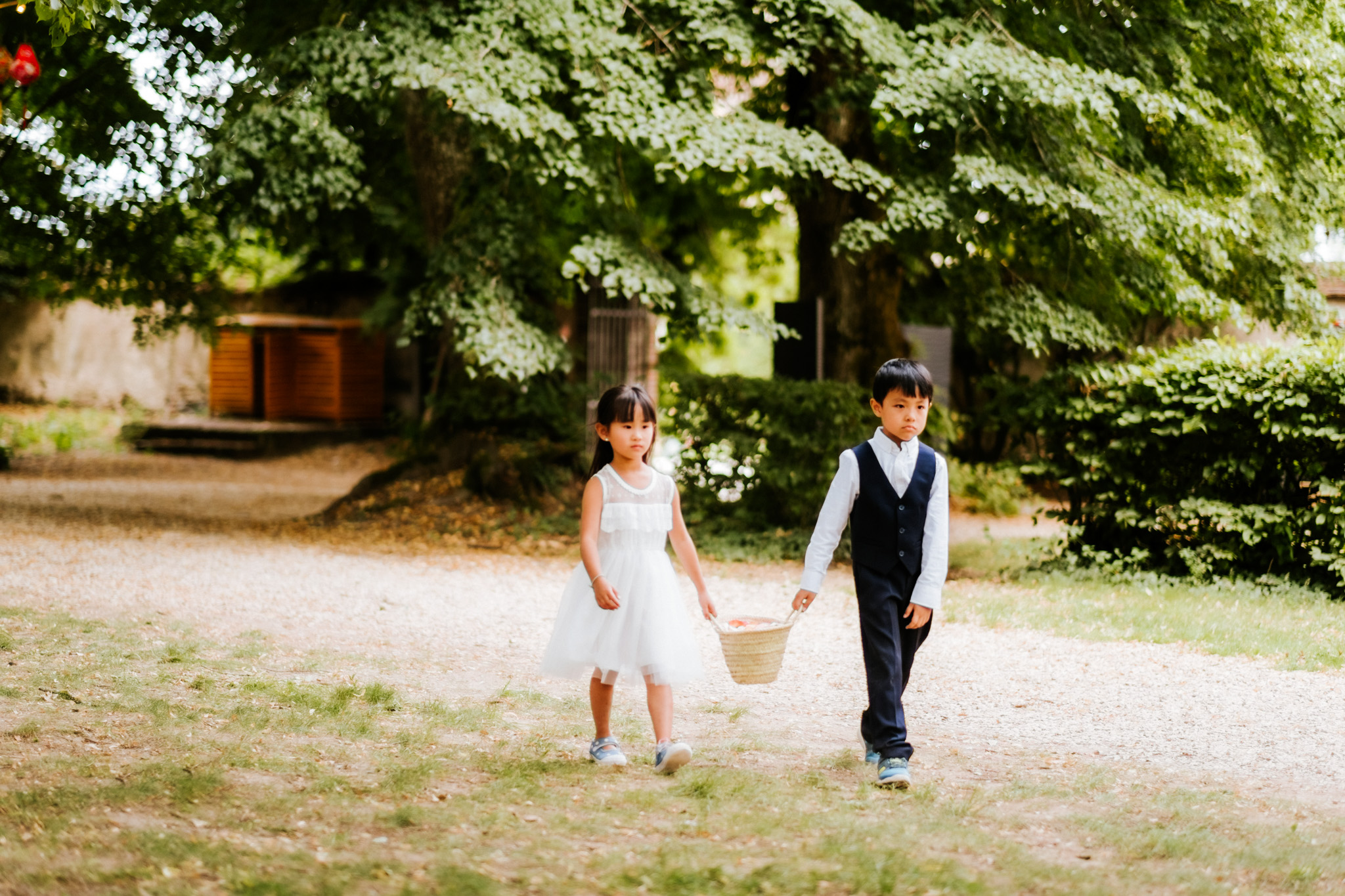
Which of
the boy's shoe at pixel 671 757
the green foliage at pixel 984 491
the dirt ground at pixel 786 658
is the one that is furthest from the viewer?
the green foliage at pixel 984 491

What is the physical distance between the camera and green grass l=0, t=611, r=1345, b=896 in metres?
3.68

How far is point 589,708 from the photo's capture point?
612 cm

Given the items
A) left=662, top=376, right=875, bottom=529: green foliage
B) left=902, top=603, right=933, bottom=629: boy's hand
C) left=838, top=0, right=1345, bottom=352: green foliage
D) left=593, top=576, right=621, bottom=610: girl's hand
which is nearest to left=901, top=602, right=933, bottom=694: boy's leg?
left=902, top=603, right=933, bottom=629: boy's hand

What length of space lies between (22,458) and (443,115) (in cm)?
1437

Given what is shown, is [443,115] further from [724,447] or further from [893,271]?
[893,271]

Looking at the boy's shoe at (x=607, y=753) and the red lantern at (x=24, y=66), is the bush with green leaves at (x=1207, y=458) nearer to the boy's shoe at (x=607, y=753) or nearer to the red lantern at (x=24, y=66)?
the boy's shoe at (x=607, y=753)

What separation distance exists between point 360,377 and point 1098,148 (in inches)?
708

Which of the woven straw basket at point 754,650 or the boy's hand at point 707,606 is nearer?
the woven straw basket at point 754,650

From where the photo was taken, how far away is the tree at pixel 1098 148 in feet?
33.3

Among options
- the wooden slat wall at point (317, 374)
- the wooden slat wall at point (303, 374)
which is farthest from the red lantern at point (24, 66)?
the wooden slat wall at point (317, 374)

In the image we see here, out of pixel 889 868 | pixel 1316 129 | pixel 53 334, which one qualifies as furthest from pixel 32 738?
pixel 53 334

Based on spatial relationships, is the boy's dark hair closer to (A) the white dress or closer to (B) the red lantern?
(A) the white dress

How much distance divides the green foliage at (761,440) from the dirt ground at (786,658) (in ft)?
3.45

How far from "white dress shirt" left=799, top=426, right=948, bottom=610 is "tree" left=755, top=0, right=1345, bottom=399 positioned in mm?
5799
